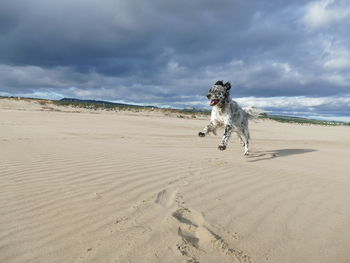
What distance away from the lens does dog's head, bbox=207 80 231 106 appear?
8039 millimetres

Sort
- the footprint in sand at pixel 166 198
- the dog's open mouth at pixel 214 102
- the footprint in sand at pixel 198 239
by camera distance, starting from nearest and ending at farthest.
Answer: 1. the footprint in sand at pixel 198 239
2. the footprint in sand at pixel 166 198
3. the dog's open mouth at pixel 214 102

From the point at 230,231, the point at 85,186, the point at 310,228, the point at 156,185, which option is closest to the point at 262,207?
the point at 310,228

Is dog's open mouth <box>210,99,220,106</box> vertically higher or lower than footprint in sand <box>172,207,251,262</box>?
higher

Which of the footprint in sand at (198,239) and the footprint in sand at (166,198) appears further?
the footprint in sand at (166,198)

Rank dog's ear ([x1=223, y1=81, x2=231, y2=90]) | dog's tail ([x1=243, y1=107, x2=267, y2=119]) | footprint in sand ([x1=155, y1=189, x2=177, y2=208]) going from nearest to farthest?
1. footprint in sand ([x1=155, y1=189, x2=177, y2=208])
2. dog's ear ([x1=223, y1=81, x2=231, y2=90])
3. dog's tail ([x1=243, y1=107, x2=267, y2=119])

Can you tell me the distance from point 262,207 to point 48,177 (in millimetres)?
3646

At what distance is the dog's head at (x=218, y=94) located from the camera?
8039 mm

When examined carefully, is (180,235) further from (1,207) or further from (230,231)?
(1,207)

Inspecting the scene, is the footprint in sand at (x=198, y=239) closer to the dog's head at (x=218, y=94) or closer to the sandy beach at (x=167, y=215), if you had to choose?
the sandy beach at (x=167, y=215)

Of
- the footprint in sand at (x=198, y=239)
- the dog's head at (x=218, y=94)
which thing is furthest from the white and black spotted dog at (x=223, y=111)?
the footprint in sand at (x=198, y=239)

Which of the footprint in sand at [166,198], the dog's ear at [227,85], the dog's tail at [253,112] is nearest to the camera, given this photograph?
the footprint in sand at [166,198]

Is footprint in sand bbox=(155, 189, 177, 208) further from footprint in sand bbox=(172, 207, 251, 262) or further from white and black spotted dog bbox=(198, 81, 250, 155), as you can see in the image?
white and black spotted dog bbox=(198, 81, 250, 155)

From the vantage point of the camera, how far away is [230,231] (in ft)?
10.1

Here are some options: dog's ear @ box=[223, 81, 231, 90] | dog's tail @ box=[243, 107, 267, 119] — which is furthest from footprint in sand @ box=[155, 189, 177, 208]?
dog's tail @ box=[243, 107, 267, 119]
